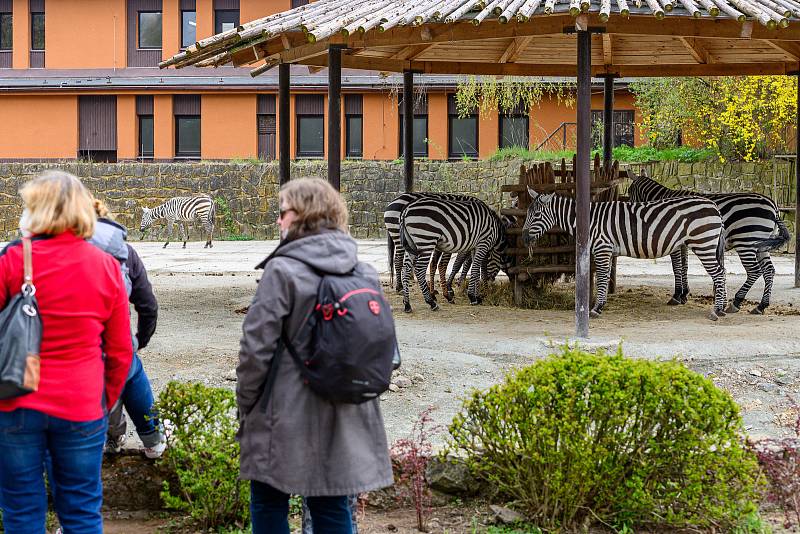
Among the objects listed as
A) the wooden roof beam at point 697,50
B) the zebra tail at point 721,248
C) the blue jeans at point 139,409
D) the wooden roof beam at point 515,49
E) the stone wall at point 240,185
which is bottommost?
the blue jeans at point 139,409

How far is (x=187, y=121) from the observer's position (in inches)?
1409

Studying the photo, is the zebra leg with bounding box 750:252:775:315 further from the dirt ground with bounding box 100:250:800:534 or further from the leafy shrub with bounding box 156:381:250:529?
the leafy shrub with bounding box 156:381:250:529

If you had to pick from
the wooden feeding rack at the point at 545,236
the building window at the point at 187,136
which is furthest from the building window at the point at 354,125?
the wooden feeding rack at the point at 545,236

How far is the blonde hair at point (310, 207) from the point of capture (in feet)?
13.2

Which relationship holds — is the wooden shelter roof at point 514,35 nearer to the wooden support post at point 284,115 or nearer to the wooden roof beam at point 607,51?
the wooden roof beam at point 607,51

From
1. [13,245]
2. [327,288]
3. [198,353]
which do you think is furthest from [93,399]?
[198,353]

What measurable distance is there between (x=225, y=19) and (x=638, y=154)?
53.0ft

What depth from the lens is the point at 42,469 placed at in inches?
162

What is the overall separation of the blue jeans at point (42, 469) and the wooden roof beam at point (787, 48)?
1079cm

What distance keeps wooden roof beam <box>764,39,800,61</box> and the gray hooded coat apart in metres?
10.3

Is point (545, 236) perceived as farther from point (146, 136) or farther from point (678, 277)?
point (146, 136)

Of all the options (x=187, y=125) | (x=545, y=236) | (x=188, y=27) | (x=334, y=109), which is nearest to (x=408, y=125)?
(x=545, y=236)

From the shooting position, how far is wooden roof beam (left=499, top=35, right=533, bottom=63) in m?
13.4

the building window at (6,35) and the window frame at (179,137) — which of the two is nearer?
the window frame at (179,137)
